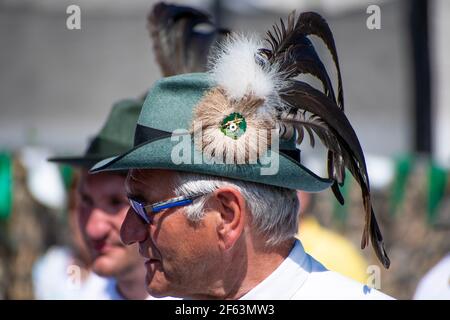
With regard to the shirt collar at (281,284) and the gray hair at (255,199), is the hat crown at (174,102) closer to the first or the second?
the gray hair at (255,199)

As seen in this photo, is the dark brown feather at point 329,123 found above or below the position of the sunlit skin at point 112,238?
above

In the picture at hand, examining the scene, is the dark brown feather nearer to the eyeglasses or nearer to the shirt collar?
the shirt collar

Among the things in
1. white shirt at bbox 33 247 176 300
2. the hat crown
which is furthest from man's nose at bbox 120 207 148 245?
white shirt at bbox 33 247 176 300

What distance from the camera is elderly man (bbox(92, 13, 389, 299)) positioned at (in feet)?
8.51

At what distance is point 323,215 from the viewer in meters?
7.60

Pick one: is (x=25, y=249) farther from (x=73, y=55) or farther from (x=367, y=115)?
(x=367, y=115)

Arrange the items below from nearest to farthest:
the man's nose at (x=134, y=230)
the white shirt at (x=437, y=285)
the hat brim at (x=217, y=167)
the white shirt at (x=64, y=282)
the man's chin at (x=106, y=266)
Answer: the hat brim at (x=217, y=167), the man's nose at (x=134, y=230), the white shirt at (x=437, y=285), the man's chin at (x=106, y=266), the white shirt at (x=64, y=282)

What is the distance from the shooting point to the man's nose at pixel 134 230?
8.87 ft

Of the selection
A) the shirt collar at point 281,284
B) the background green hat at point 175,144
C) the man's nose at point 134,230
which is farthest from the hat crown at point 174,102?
the shirt collar at point 281,284

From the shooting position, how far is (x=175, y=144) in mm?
2615

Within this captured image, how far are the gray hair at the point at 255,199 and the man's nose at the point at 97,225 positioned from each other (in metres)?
1.61

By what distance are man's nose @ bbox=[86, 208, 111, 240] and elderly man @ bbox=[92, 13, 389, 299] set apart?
145 centimetres

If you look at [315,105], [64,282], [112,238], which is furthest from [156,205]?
[64,282]

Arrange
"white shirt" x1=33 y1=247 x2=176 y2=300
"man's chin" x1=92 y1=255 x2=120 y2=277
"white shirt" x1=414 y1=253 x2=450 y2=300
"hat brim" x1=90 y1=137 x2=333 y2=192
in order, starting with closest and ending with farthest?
"hat brim" x1=90 y1=137 x2=333 y2=192, "white shirt" x1=414 y1=253 x2=450 y2=300, "man's chin" x1=92 y1=255 x2=120 y2=277, "white shirt" x1=33 y1=247 x2=176 y2=300
